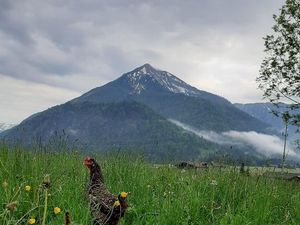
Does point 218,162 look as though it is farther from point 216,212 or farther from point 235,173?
point 216,212

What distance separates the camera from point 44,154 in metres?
9.55

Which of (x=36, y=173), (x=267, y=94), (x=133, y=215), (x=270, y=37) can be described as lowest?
(x=133, y=215)

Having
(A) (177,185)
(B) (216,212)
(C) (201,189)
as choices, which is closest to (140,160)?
(A) (177,185)

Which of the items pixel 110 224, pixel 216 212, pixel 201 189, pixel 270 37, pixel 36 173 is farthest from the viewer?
pixel 270 37

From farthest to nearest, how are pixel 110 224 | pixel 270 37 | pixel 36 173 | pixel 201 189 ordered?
pixel 270 37 < pixel 201 189 < pixel 36 173 < pixel 110 224

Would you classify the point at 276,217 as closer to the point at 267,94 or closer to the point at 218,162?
the point at 218,162

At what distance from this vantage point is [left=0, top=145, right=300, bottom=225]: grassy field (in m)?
7.00

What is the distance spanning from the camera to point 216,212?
8.40 m

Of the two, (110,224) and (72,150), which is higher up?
(72,150)

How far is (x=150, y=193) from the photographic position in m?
8.98

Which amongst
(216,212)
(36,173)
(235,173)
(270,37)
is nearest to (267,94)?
(270,37)

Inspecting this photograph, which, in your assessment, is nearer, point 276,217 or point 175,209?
Answer: point 175,209

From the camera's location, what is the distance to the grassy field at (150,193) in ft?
23.0

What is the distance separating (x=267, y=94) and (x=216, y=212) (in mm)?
22115
